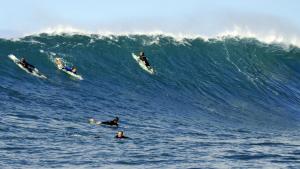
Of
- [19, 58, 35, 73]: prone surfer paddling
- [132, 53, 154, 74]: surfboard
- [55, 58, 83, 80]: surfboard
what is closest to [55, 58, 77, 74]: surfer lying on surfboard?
[55, 58, 83, 80]: surfboard

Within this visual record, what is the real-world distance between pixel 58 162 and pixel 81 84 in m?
12.7

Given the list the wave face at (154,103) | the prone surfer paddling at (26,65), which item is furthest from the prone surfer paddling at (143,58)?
the prone surfer paddling at (26,65)

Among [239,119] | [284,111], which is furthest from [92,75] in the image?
[284,111]

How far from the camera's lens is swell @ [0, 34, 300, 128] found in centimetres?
2895

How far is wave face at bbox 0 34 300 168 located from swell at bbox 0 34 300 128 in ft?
0.21

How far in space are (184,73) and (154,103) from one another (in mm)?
6231

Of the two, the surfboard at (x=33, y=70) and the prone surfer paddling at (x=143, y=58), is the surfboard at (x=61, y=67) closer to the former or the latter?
the surfboard at (x=33, y=70)

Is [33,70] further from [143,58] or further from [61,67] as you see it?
[143,58]

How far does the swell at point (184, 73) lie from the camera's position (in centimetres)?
2895

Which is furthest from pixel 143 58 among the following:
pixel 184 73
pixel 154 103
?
pixel 154 103

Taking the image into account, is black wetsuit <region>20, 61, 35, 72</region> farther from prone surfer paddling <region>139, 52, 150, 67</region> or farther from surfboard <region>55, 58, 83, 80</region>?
prone surfer paddling <region>139, 52, 150, 67</region>

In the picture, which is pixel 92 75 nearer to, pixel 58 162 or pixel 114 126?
pixel 114 126

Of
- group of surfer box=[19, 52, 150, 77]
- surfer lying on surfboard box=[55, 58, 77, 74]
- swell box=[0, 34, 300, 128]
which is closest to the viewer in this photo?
swell box=[0, 34, 300, 128]

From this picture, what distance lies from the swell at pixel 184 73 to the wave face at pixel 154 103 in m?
0.06
